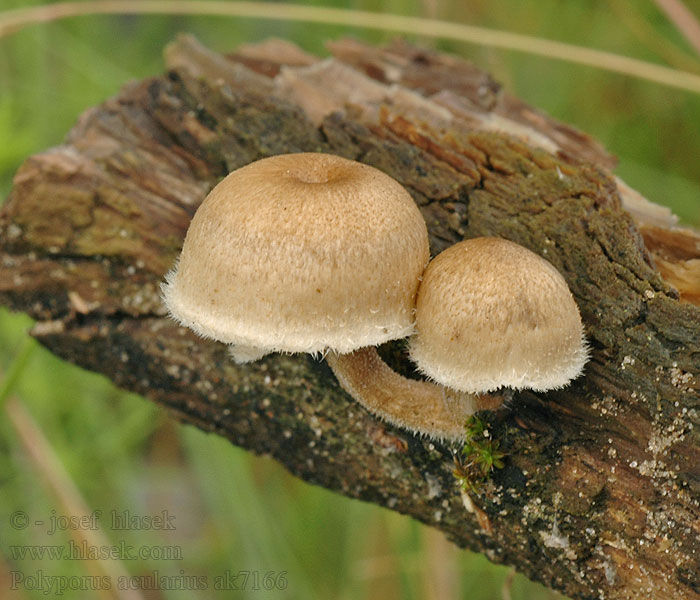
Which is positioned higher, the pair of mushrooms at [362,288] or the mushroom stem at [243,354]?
the pair of mushrooms at [362,288]

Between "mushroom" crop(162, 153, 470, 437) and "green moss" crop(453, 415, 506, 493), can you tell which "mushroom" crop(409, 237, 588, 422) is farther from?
"green moss" crop(453, 415, 506, 493)

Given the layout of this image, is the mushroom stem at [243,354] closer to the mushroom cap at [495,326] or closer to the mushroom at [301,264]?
the mushroom at [301,264]

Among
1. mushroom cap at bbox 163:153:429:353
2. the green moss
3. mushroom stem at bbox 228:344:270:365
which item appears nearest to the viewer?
mushroom cap at bbox 163:153:429:353

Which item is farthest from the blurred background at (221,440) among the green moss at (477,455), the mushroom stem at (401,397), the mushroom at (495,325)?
the mushroom at (495,325)

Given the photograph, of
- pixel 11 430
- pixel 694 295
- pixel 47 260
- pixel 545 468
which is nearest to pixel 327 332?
pixel 545 468

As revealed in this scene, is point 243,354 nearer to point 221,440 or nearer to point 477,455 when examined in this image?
point 477,455

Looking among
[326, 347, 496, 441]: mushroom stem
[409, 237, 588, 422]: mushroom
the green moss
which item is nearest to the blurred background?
the green moss

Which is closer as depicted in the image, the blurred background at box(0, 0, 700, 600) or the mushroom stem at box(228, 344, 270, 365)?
the mushroom stem at box(228, 344, 270, 365)
